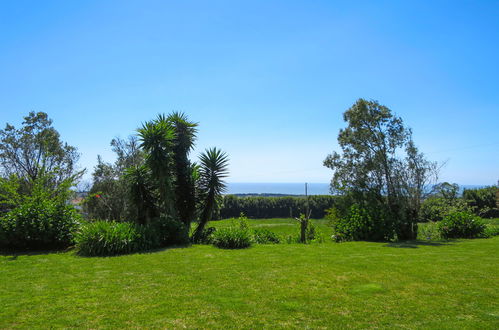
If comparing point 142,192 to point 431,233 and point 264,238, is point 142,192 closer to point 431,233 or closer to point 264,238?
point 264,238

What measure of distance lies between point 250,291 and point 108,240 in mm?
4803

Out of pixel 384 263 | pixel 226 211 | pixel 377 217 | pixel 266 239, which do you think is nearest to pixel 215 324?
pixel 384 263

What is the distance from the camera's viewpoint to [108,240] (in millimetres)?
7969

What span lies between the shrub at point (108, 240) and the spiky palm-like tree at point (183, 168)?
2818mm

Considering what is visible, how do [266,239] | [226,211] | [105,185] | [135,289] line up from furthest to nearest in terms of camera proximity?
1. [226,211]
2. [105,185]
3. [266,239]
4. [135,289]

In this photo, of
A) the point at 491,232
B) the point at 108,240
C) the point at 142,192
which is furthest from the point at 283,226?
the point at 108,240

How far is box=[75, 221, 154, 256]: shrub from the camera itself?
7953mm

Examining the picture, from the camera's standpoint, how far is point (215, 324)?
3.74 m

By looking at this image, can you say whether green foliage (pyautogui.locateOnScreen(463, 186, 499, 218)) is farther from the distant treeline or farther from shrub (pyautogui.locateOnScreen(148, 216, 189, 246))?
shrub (pyautogui.locateOnScreen(148, 216, 189, 246))

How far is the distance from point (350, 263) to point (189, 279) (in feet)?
12.1

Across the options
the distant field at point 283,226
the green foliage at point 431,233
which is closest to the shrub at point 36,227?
the distant field at point 283,226

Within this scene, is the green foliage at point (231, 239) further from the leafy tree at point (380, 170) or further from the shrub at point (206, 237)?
the leafy tree at point (380, 170)

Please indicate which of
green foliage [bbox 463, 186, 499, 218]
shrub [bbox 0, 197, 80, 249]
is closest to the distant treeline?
green foliage [bbox 463, 186, 499, 218]

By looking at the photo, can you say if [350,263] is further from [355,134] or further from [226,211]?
[226,211]
